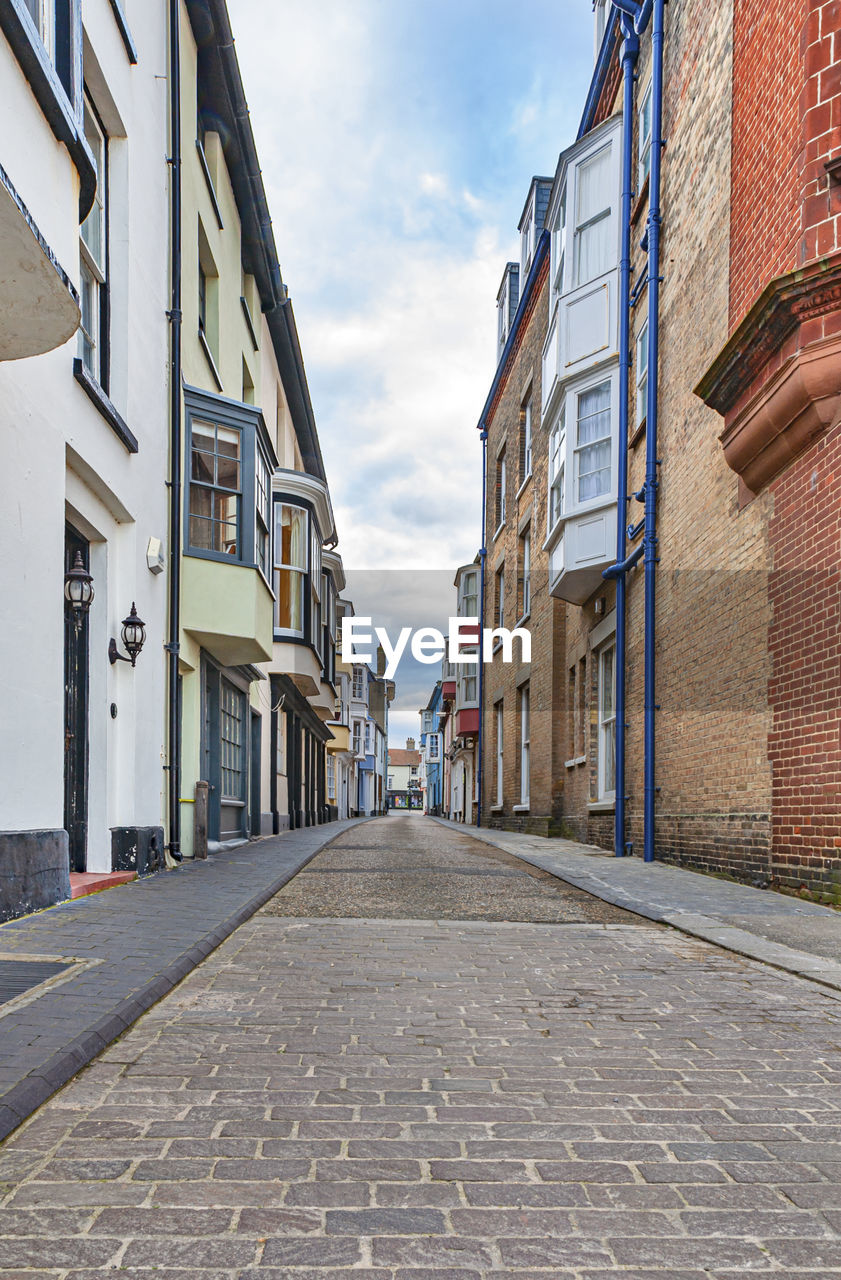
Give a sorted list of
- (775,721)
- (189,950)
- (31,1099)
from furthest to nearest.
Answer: (775,721) < (189,950) < (31,1099)

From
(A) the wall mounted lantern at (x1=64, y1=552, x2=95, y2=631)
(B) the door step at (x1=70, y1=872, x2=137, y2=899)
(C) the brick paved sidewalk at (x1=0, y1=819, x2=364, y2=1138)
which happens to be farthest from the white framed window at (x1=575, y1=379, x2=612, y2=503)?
(B) the door step at (x1=70, y1=872, x2=137, y2=899)

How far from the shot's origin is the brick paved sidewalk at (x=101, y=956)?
3.14 m

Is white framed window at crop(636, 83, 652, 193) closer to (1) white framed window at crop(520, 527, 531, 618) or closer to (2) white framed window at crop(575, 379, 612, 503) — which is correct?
(2) white framed window at crop(575, 379, 612, 503)

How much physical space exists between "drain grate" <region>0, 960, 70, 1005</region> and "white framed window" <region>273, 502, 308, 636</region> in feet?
44.9

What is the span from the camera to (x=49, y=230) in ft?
20.1

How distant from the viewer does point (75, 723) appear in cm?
814

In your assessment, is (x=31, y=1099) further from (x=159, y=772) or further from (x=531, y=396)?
(x=531, y=396)

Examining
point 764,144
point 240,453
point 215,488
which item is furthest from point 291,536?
point 764,144

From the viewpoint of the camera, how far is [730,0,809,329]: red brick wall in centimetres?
792

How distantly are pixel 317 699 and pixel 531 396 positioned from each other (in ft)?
29.6

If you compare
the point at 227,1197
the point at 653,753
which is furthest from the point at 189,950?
the point at 653,753

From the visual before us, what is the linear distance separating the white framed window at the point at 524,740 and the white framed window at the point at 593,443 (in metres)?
7.83

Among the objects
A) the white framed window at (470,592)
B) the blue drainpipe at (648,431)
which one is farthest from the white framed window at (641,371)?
the white framed window at (470,592)

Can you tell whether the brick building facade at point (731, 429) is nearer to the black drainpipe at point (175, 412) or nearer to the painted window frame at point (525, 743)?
the black drainpipe at point (175, 412)
